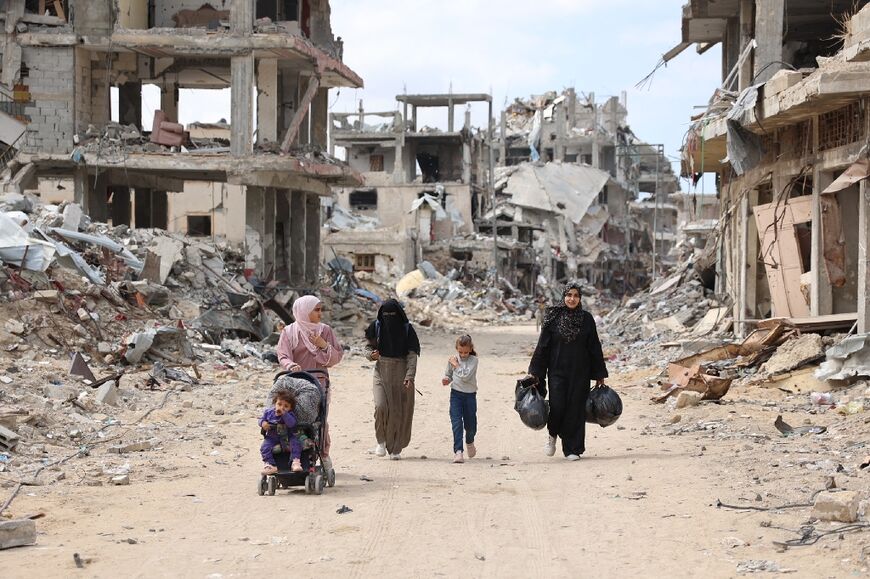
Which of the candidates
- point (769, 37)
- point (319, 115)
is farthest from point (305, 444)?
point (319, 115)

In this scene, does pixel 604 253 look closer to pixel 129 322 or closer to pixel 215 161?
pixel 215 161

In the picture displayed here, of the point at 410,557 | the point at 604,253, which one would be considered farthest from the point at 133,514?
the point at 604,253

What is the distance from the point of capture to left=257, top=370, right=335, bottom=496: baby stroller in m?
8.03

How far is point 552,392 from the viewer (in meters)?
10.1

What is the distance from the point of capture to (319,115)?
34.4m

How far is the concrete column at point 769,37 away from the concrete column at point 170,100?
63.0ft

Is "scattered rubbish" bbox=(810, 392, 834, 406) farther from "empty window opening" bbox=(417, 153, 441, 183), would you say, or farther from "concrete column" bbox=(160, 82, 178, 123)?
"empty window opening" bbox=(417, 153, 441, 183)

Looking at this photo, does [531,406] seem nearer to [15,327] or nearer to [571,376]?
[571,376]

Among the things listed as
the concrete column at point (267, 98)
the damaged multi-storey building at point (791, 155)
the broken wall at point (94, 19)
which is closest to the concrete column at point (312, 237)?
the concrete column at point (267, 98)

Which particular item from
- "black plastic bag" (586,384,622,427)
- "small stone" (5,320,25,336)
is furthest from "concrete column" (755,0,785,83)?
"small stone" (5,320,25,336)

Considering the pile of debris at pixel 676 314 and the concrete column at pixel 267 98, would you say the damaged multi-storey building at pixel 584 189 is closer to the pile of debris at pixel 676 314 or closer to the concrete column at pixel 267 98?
the pile of debris at pixel 676 314

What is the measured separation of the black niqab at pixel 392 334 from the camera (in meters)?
9.91

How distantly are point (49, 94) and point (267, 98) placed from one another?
5.53 m

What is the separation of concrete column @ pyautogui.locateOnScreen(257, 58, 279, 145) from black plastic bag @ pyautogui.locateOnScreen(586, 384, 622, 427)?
2033 centimetres
